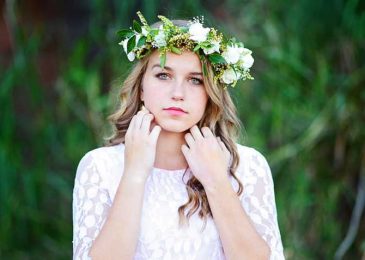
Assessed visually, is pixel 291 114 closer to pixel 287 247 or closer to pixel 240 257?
pixel 287 247

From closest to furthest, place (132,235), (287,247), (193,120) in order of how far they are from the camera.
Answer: (132,235) → (193,120) → (287,247)

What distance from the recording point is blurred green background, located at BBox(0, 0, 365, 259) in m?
5.60

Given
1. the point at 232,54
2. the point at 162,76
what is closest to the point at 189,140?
the point at 162,76

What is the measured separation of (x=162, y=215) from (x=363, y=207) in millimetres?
2860

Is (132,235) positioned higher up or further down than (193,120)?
further down

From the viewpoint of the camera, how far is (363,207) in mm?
5660

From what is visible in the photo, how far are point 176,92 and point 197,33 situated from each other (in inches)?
10.0

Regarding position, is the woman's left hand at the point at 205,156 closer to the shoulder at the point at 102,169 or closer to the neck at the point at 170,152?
the neck at the point at 170,152

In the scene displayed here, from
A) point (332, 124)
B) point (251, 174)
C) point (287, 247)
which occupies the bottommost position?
point (287, 247)

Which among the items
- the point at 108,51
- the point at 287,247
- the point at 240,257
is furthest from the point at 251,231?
the point at 108,51

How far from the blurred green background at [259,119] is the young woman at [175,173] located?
7.66ft

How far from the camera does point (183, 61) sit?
122 inches

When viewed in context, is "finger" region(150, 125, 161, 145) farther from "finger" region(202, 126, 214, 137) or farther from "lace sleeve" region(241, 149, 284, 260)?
"lace sleeve" region(241, 149, 284, 260)

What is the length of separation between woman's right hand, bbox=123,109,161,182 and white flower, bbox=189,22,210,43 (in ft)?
1.05
